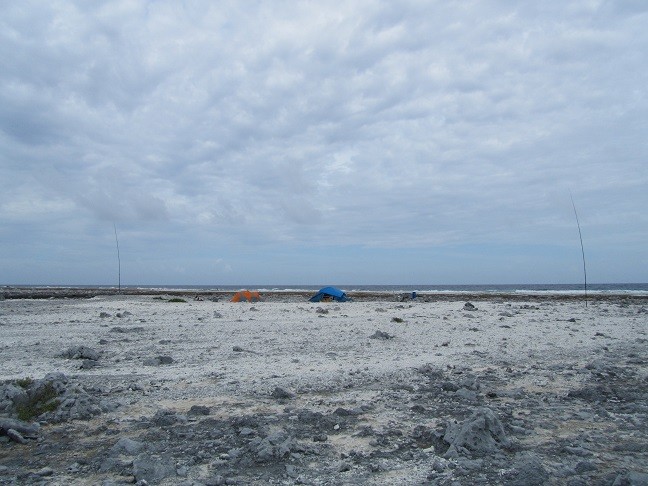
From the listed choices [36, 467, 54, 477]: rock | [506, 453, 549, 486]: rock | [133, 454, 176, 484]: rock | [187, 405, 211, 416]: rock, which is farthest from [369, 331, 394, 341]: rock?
[36, 467, 54, 477]: rock

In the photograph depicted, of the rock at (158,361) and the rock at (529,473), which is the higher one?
the rock at (158,361)

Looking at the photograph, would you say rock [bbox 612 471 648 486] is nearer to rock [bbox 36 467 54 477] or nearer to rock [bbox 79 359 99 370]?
rock [bbox 36 467 54 477]

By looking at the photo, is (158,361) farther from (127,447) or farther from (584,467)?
(584,467)

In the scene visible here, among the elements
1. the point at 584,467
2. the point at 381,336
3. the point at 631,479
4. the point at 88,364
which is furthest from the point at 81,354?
the point at 631,479

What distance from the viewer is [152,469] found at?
16.6 feet

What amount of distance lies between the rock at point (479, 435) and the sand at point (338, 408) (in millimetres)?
23

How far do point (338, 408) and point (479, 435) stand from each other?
214cm

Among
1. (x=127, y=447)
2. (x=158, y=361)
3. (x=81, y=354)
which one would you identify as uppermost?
(x=81, y=354)

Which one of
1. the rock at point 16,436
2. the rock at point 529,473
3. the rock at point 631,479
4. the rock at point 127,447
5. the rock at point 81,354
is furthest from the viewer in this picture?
→ the rock at point 81,354

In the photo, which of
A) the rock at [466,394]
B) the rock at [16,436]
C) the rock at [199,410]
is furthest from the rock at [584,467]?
the rock at [16,436]

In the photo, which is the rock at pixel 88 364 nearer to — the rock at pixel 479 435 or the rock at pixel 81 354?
the rock at pixel 81 354

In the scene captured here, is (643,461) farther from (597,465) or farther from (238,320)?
(238,320)

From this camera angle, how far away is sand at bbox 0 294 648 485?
16.9 ft

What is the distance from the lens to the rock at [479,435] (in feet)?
18.4
